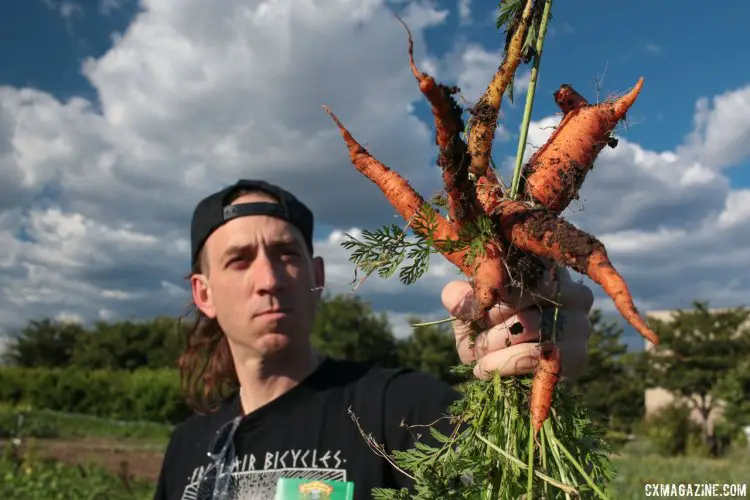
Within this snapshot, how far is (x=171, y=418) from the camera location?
1141 inches

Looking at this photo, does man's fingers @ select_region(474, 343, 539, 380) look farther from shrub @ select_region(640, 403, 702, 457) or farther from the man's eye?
shrub @ select_region(640, 403, 702, 457)

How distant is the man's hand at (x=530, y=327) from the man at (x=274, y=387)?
3.68ft

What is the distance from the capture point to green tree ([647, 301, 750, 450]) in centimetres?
2602

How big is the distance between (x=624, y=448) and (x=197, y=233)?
81.4 ft

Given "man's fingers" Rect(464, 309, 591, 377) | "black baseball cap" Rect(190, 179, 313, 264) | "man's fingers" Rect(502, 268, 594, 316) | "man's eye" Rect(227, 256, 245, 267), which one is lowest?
"man's fingers" Rect(464, 309, 591, 377)

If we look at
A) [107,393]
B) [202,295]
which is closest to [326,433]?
[202,295]

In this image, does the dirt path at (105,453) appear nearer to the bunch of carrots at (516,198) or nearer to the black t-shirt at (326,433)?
the black t-shirt at (326,433)

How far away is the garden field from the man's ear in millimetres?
2454

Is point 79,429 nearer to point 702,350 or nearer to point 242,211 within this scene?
point 242,211

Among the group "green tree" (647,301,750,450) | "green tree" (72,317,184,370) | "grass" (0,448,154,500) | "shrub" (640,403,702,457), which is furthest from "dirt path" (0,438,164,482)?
"green tree" (72,317,184,370)

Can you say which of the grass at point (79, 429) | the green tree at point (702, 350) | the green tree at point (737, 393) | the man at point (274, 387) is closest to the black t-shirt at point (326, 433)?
the man at point (274, 387)

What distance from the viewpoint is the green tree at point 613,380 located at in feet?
95.1

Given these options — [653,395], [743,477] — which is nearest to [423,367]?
[743,477]

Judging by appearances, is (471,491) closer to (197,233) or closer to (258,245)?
(258,245)
